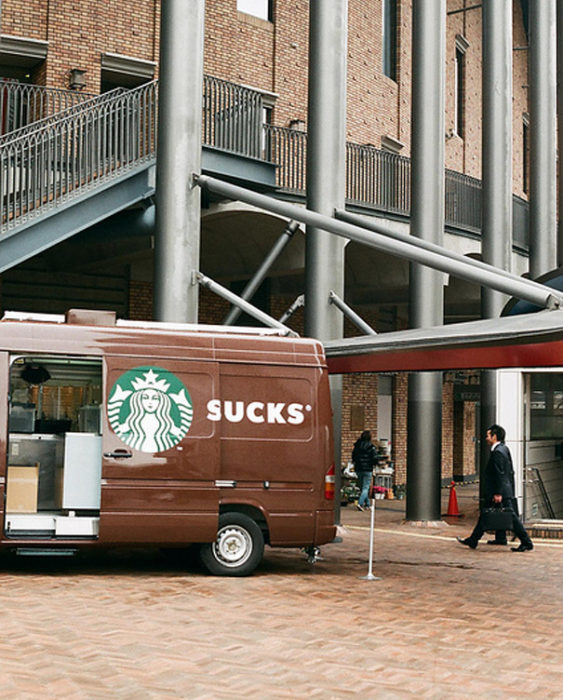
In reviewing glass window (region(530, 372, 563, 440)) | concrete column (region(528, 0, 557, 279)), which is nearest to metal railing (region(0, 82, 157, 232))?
glass window (region(530, 372, 563, 440))

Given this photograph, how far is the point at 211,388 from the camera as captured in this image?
1141 cm

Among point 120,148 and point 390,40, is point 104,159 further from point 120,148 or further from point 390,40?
point 390,40

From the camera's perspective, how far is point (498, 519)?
14.8 meters

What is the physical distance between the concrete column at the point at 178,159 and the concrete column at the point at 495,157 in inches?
295

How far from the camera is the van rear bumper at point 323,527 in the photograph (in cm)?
1172

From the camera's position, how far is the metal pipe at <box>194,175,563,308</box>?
35.8 ft

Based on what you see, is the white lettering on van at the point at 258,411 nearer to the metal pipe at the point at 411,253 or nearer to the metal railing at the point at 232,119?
the metal pipe at the point at 411,253

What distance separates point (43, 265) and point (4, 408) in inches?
435

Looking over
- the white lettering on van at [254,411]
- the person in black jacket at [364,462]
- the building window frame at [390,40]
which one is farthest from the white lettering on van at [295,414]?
the building window frame at [390,40]

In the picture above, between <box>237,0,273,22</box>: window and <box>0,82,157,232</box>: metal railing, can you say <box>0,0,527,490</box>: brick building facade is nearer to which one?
<box>237,0,273,22</box>: window

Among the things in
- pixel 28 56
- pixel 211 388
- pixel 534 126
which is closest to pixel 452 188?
pixel 534 126

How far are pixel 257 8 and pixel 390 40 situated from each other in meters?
6.21

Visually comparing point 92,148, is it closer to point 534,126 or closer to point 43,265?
point 43,265

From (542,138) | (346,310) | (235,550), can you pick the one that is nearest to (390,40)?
(542,138)
